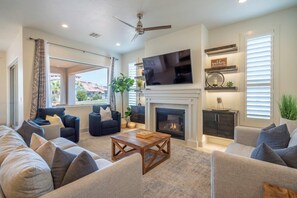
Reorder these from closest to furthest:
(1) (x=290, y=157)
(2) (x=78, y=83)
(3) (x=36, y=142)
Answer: (1) (x=290, y=157), (3) (x=36, y=142), (2) (x=78, y=83)

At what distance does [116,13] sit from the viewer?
10.2 feet

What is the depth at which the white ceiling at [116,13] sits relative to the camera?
2781 millimetres

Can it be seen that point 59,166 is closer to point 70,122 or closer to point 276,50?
point 70,122

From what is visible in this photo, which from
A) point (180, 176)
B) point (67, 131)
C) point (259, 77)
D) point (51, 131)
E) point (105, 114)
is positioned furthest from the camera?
point (105, 114)

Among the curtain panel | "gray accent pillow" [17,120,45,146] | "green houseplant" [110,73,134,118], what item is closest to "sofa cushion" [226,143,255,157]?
"gray accent pillow" [17,120,45,146]

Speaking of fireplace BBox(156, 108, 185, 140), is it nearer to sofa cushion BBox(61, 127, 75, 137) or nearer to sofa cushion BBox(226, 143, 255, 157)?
sofa cushion BBox(226, 143, 255, 157)

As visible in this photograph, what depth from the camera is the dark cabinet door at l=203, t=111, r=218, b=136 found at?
3523mm

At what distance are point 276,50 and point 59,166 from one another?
4094 millimetres

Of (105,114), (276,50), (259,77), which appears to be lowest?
(105,114)

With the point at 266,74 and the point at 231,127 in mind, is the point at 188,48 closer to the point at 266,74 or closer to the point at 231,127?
the point at 266,74

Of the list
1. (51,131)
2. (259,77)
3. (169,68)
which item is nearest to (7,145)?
(51,131)

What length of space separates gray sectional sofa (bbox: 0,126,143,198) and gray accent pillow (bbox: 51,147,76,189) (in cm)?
12

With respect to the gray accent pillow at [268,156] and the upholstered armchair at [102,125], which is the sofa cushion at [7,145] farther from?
the upholstered armchair at [102,125]

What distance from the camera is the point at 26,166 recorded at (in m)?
0.90
